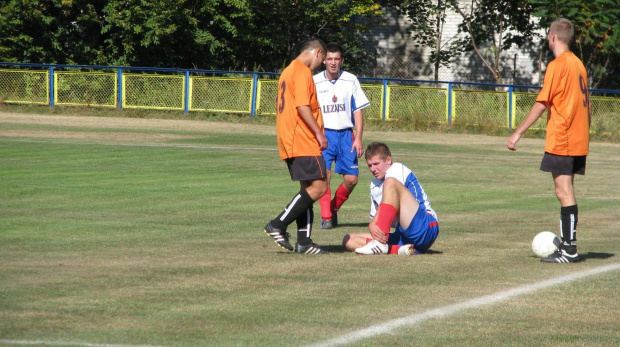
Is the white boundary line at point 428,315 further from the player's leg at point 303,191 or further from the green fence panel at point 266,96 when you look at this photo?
the green fence panel at point 266,96

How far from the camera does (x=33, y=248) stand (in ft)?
27.1

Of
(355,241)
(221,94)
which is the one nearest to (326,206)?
(355,241)

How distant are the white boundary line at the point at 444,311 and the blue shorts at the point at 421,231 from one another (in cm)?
133

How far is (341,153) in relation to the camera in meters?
11.3

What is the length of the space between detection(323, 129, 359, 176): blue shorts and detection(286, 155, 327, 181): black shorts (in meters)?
2.92

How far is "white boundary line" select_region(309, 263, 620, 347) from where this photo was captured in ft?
17.2

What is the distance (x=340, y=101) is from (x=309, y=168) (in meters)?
3.13

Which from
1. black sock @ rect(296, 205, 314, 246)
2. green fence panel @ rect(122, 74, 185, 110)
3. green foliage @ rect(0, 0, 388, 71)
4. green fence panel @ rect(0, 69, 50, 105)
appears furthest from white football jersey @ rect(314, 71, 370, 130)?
green foliage @ rect(0, 0, 388, 71)

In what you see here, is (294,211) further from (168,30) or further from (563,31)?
(168,30)

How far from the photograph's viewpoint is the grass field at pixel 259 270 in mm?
5426

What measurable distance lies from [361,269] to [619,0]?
27.8 m

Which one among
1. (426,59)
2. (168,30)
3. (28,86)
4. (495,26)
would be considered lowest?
(28,86)

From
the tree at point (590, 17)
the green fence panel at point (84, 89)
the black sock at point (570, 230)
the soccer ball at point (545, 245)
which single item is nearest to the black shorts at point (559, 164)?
the black sock at point (570, 230)

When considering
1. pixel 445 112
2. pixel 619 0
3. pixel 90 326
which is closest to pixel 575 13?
pixel 619 0
